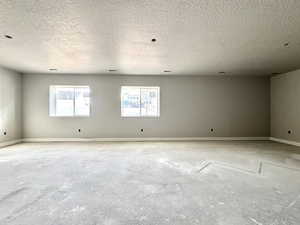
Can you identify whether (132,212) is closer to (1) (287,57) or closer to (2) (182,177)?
(2) (182,177)

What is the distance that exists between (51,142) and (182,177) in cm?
512

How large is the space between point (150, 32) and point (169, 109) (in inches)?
150

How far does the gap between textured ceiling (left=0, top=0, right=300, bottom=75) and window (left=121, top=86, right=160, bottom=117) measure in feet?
6.20

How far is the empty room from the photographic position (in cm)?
191

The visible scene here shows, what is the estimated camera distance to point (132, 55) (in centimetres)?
392

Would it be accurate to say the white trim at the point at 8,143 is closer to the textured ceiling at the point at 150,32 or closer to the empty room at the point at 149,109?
the empty room at the point at 149,109

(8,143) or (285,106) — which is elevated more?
(285,106)

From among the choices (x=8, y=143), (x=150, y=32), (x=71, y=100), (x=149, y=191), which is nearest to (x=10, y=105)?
(x=8, y=143)

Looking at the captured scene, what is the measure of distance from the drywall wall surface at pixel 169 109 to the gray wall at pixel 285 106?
25 centimetres

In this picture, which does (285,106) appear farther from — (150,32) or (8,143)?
(8,143)

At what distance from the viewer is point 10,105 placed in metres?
5.35

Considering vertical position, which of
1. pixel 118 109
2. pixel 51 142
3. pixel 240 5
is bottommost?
pixel 51 142

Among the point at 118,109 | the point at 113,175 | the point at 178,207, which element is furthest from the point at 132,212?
the point at 118,109

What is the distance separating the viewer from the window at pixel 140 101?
6309 millimetres
